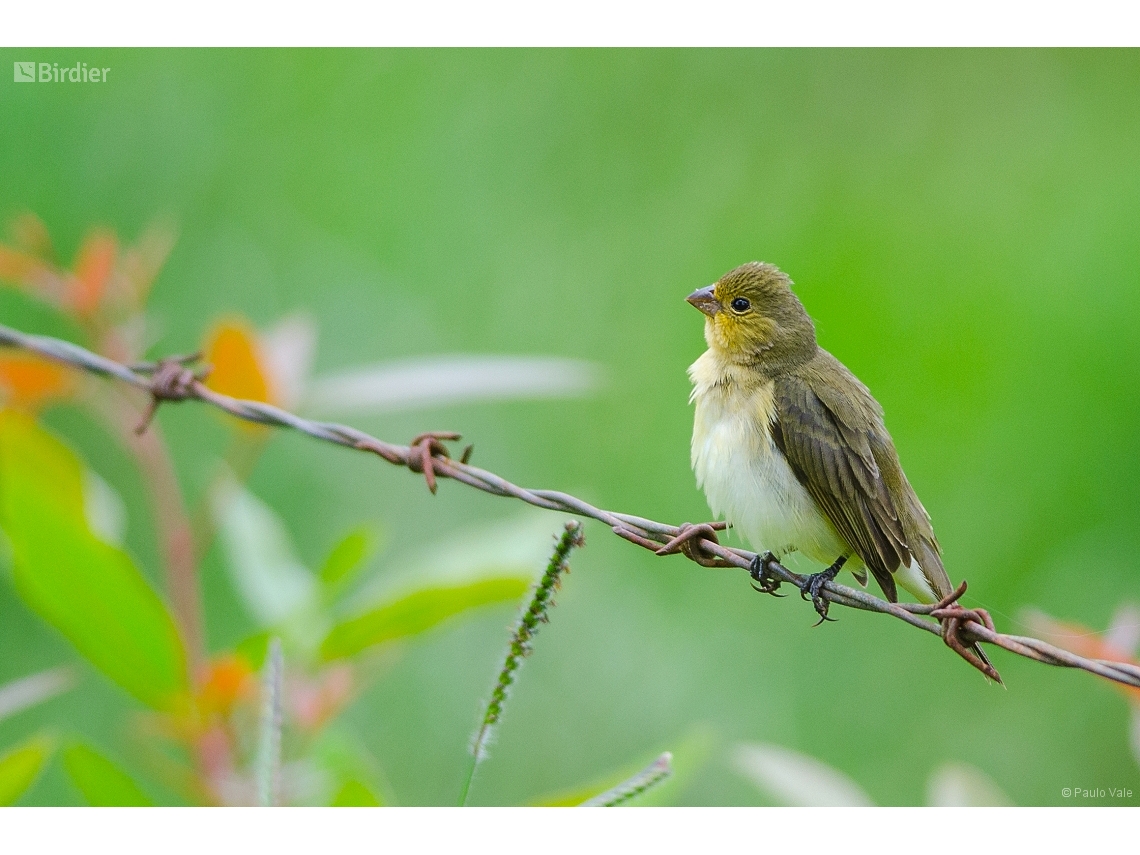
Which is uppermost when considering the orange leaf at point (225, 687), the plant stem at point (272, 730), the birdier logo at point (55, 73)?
the birdier logo at point (55, 73)

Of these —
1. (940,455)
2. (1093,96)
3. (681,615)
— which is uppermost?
(1093,96)

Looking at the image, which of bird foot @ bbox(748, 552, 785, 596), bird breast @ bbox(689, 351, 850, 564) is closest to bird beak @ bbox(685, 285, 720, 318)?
bird breast @ bbox(689, 351, 850, 564)

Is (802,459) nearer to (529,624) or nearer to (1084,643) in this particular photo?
(1084,643)

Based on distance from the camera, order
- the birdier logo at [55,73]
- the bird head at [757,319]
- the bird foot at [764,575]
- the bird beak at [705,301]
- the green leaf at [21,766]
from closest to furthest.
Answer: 1. the green leaf at [21,766]
2. the bird foot at [764,575]
3. the bird head at [757,319]
4. the bird beak at [705,301]
5. the birdier logo at [55,73]

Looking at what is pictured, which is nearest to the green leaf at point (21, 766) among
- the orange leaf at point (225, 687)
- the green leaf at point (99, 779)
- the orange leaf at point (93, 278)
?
the green leaf at point (99, 779)

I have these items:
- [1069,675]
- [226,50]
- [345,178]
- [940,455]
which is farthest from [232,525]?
[1069,675]

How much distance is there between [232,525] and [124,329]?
1.54 feet

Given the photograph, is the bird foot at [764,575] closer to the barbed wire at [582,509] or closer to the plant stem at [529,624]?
the barbed wire at [582,509]

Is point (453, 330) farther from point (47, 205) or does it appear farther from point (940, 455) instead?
point (940, 455)

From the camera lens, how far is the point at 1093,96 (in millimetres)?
3088

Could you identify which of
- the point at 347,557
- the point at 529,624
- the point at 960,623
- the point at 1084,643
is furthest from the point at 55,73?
the point at 1084,643

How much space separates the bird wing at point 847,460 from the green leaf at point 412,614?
22.9 inches

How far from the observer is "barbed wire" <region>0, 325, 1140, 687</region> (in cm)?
164

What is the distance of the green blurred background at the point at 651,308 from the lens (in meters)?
3.26
